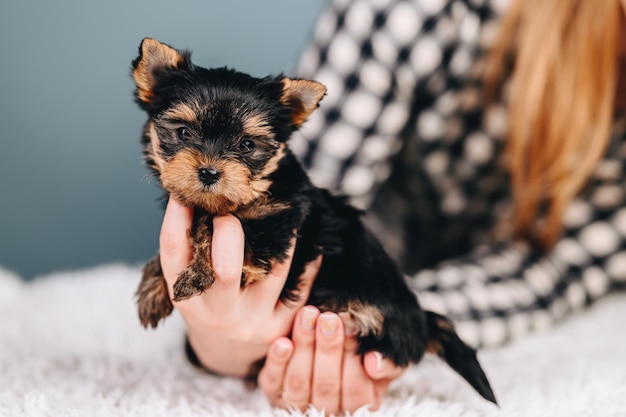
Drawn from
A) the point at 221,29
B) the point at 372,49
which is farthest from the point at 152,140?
the point at 372,49

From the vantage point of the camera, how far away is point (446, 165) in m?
1.96

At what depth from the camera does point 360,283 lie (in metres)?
1.06

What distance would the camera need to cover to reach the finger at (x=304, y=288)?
1.06 metres

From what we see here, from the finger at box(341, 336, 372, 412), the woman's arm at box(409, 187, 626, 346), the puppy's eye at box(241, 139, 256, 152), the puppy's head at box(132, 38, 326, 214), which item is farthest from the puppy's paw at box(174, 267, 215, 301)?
the woman's arm at box(409, 187, 626, 346)

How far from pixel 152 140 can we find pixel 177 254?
0.62 feet

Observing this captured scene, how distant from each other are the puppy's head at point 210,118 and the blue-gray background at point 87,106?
0.29 feet

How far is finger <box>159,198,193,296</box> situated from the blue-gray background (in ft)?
0.30

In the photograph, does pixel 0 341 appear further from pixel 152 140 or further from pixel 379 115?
pixel 379 115

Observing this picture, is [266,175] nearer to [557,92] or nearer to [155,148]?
[155,148]

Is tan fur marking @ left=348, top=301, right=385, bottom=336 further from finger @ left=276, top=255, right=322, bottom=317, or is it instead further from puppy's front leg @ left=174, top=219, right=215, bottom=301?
puppy's front leg @ left=174, top=219, right=215, bottom=301

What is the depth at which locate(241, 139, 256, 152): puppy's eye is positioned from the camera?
0.87 m

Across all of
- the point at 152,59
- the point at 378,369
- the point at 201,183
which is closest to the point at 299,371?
the point at 378,369

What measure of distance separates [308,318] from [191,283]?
0.25m

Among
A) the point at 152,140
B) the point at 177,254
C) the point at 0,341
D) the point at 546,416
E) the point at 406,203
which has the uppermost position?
the point at 152,140
